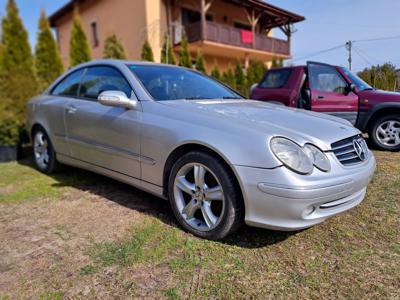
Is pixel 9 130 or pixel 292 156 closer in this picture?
pixel 292 156

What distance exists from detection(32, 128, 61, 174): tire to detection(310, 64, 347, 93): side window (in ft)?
14.7

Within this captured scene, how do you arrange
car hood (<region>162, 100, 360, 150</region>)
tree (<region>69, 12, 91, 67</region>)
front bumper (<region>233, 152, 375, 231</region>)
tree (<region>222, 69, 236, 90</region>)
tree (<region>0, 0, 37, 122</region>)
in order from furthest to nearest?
tree (<region>222, 69, 236, 90</region>) < tree (<region>69, 12, 91, 67</region>) < tree (<region>0, 0, 37, 122</region>) < car hood (<region>162, 100, 360, 150</region>) < front bumper (<region>233, 152, 375, 231</region>)

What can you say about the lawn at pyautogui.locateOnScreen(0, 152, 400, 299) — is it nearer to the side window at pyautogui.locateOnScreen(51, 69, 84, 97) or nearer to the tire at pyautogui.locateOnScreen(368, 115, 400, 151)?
the side window at pyautogui.locateOnScreen(51, 69, 84, 97)

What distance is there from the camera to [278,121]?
2.44 metres

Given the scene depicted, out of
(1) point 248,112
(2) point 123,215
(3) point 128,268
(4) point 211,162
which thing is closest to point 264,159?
(4) point 211,162

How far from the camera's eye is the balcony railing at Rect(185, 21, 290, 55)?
550 inches

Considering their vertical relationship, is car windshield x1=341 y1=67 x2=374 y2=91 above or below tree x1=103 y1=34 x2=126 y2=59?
below

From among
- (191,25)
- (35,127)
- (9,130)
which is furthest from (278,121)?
(191,25)

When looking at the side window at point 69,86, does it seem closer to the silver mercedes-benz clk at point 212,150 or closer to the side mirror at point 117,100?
the silver mercedes-benz clk at point 212,150

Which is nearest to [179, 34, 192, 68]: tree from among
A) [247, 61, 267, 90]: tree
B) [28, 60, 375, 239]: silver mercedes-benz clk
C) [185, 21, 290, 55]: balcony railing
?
[185, 21, 290, 55]: balcony railing

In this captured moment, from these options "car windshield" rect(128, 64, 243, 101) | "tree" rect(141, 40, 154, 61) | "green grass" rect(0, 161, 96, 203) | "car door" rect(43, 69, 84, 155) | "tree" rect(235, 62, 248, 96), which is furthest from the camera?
"tree" rect(235, 62, 248, 96)

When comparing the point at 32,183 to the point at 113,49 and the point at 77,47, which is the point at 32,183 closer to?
the point at 77,47

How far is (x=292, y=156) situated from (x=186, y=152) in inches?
33.8

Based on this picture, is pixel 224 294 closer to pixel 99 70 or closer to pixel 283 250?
pixel 283 250
